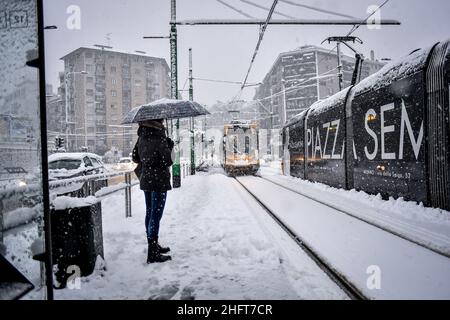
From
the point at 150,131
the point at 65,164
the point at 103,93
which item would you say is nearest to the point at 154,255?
the point at 150,131

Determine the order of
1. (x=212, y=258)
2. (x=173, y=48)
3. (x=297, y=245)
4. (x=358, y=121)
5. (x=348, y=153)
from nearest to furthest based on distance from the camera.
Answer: (x=212, y=258)
(x=297, y=245)
(x=358, y=121)
(x=348, y=153)
(x=173, y=48)

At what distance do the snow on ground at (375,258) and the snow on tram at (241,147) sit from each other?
13313mm

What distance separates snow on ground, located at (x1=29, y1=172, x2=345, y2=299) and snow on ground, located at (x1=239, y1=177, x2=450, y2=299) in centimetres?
37

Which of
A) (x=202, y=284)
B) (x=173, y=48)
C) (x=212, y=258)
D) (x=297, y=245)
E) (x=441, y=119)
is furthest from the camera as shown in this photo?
(x=173, y=48)

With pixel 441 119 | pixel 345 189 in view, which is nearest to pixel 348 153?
pixel 345 189

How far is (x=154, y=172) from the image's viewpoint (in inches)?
149

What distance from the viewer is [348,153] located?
9.45m

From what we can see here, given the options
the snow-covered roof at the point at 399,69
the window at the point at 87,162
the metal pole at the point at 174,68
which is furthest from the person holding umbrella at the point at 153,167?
the metal pole at the point at 174,68

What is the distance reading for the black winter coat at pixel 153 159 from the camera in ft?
12.5

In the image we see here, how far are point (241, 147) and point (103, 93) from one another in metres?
58.4

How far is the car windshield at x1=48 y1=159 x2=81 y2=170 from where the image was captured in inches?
366
